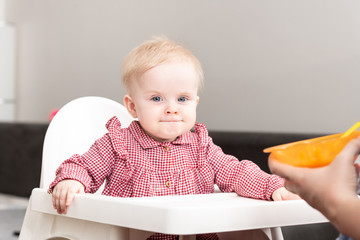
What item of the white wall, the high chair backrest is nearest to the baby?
the high chair backrest

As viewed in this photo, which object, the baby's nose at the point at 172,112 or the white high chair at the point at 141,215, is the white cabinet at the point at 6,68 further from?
the baby's nose at the point at 172,112

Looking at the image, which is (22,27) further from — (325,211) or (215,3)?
(325,211)

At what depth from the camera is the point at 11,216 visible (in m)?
2.87

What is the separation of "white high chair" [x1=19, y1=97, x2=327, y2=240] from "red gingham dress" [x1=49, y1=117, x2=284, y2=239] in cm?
8

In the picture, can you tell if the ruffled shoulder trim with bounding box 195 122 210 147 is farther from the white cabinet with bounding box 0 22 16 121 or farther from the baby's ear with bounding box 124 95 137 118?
the white cabinet with bounding box 0 22 16 121

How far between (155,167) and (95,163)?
0.36 feet

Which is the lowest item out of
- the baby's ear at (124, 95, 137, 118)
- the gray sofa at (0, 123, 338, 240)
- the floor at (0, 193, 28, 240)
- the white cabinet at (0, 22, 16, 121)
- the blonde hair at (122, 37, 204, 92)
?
the floor at (0, 193, 28, 240)

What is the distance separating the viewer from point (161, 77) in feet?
3.29

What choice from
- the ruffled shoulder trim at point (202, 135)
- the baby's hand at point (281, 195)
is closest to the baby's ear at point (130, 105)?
the ruffled shoulder trim at point (202, 135)

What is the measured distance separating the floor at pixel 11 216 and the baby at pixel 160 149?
4.88 feet

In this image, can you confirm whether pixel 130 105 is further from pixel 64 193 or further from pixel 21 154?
pixel 21 154

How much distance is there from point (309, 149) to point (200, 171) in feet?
1.48

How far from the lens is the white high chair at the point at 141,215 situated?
0.67 meters

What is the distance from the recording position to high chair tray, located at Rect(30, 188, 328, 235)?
0.66m
